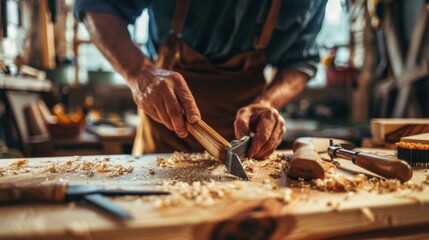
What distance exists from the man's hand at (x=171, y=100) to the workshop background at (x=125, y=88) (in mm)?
473

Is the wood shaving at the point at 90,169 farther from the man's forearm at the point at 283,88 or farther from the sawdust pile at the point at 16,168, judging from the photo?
the man's forearm at the point at 283,88

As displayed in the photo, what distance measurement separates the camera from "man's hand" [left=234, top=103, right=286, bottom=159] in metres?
1.22

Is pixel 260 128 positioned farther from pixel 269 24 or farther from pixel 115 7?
pixel 115 7

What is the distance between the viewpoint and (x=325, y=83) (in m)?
6.17

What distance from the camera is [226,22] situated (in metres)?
1.68

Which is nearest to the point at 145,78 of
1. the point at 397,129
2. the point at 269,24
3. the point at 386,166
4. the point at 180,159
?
the point at 180,159

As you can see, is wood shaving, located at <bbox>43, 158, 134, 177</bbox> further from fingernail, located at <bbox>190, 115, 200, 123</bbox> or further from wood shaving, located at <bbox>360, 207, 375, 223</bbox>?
wood shaving, located at <bbox>360, 207, 375, 223</bbox>

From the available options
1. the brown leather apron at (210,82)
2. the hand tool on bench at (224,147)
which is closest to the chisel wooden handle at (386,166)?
the hand tool on bench at (224,147)

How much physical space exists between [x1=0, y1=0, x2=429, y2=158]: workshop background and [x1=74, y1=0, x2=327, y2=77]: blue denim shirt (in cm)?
19

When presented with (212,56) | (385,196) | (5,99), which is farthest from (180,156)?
(5,99)

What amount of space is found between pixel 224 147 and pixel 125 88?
5179 mm

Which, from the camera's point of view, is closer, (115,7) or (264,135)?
(264,135)

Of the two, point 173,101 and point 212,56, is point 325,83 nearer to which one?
point 212,56

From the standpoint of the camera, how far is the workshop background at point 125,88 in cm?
288
